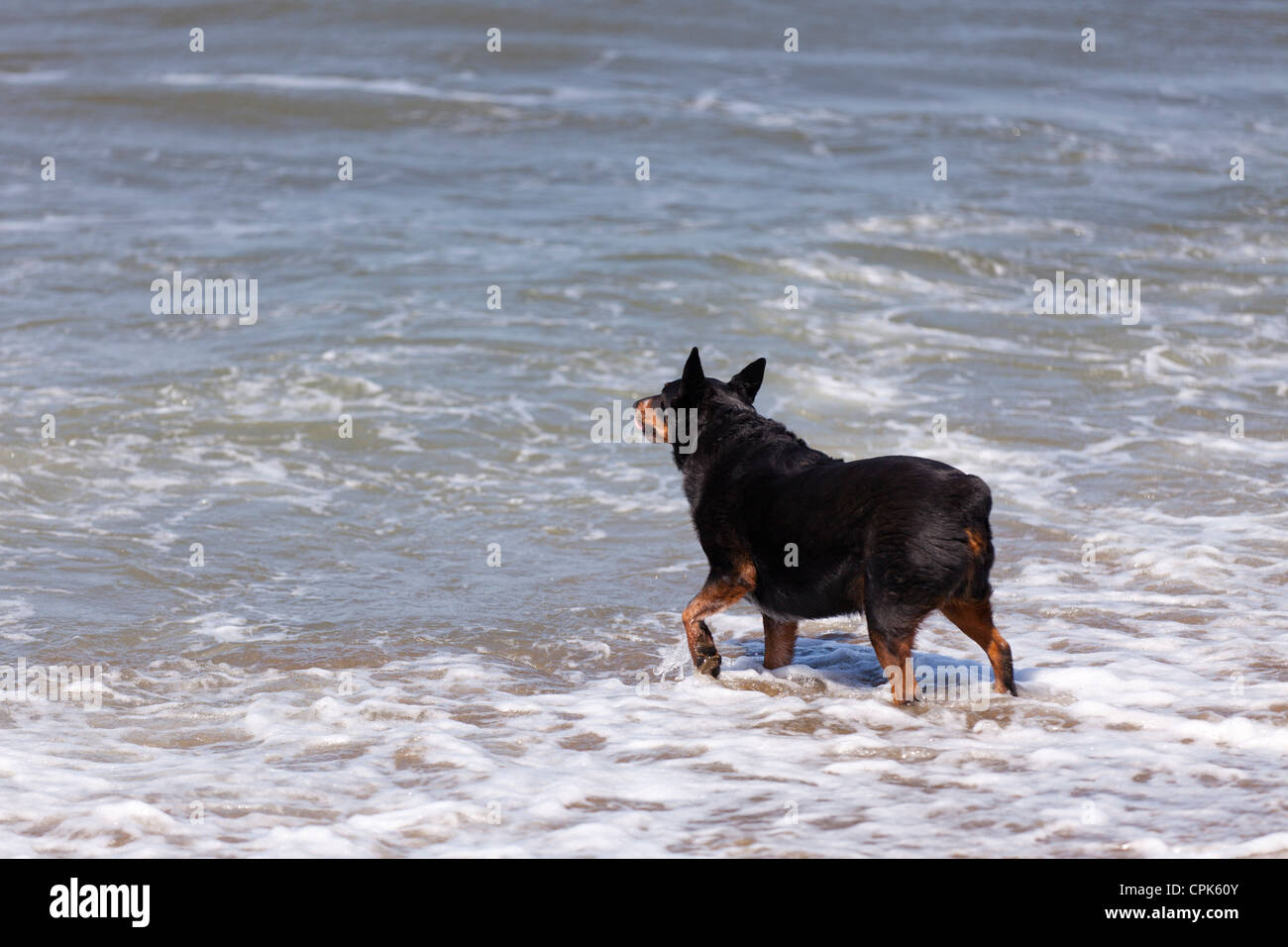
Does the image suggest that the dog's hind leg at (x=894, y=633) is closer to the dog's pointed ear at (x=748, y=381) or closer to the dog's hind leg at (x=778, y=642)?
the dog's hind leg at (x=778, y=642)

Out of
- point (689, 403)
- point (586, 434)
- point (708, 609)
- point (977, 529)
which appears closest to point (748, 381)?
point (689, 403)

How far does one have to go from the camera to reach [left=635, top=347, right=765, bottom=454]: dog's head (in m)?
7.00

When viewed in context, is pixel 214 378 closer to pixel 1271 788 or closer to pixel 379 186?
pixel 379 186

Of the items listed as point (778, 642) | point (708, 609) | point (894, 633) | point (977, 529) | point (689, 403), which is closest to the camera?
point (977, 529)

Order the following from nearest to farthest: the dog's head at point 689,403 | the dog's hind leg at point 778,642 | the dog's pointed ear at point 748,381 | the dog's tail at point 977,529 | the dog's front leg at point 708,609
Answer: the dog's tail at point 977,529
the dog's front leg at point 708,609
the dog's hind leg at point 778,642
the dog's head at point 689,403
the dog's pointed ear at point 748,381

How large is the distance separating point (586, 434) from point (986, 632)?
626 centimetres

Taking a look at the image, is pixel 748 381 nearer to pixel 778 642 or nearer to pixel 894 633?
pixel 778 642

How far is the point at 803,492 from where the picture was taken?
6316 millimetres

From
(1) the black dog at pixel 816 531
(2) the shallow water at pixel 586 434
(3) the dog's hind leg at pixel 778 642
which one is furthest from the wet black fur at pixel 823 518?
(2) the shallow water at pixel 586 434

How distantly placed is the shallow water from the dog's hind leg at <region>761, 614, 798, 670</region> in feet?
0.64

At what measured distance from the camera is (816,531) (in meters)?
6.17

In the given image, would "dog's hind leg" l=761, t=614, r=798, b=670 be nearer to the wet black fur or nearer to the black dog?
the black dog

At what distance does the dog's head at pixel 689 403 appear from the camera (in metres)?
7.00

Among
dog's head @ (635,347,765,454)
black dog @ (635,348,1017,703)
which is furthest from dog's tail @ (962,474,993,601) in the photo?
dog's head @ (635,347,765,454)
